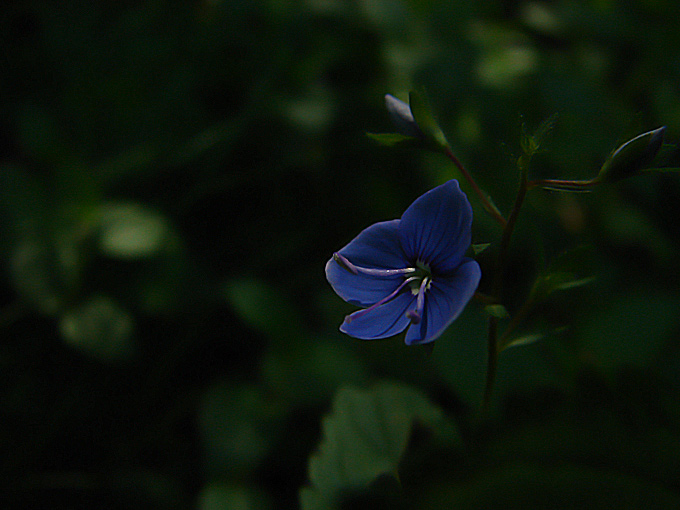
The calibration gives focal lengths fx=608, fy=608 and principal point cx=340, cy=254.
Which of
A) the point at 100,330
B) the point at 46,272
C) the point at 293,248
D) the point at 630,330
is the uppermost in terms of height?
the point at 46,272

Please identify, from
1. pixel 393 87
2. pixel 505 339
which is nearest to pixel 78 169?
pixel 393 87

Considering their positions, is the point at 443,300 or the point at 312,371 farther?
the point at 312,371

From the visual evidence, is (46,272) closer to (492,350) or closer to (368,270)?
(368,270)

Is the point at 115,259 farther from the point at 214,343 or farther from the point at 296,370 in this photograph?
the point at 296,370

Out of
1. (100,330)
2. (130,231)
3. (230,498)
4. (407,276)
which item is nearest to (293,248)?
(130,231)

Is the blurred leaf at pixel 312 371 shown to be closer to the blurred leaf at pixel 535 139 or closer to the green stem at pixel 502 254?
the green stem at pixel 502 254

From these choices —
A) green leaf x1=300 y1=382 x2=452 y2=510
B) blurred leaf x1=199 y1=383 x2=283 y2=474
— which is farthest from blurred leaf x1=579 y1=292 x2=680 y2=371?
blurred leaf x1=199 y1=383 x2=283 y2=474

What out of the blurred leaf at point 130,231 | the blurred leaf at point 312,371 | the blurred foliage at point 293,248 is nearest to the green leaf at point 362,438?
the blurred foliage at point 293,248
